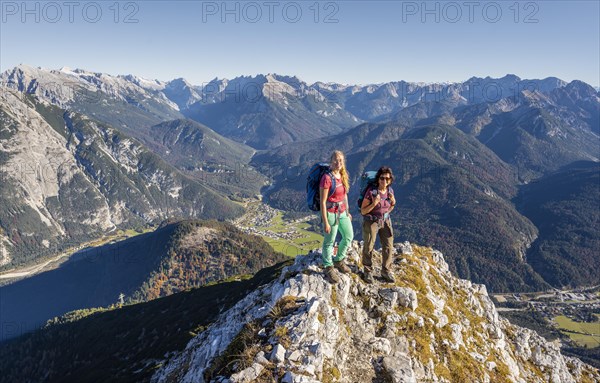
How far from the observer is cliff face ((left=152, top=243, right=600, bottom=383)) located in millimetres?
17906

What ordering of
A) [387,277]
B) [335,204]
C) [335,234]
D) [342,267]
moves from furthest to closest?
[387,277], [342,267], [335,234], [335,204]

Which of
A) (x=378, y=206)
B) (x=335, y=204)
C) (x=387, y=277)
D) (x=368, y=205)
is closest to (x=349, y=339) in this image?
(x=387, y=277)

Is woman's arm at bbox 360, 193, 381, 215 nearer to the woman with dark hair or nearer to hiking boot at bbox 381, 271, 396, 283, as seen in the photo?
the woman with dark hair

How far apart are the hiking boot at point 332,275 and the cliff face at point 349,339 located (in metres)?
0.37

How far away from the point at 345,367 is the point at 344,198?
30.4 feet

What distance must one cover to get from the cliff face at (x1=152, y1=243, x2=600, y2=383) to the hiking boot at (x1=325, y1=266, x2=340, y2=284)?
14.7 inches

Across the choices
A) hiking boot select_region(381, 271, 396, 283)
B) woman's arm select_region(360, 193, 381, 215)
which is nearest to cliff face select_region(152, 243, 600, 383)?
hiking boot select_region(381, 271, 396, 283)

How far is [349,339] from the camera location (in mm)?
20734

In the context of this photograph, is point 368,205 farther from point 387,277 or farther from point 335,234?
point 387,277

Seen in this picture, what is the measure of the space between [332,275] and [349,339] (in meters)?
4.08

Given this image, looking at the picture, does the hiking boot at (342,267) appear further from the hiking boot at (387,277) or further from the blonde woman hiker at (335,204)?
the hiking boot at (387,277)

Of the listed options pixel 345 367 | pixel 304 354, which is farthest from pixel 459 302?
pixel 304 354

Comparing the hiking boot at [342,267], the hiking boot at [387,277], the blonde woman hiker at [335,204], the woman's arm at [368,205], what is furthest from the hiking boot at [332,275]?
the hiking boot at [387,277]

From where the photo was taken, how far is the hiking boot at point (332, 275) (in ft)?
76.1
